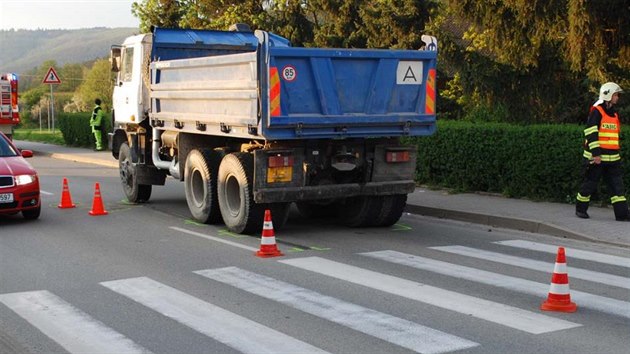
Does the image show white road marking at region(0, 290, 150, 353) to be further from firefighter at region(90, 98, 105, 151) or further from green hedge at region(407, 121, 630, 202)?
firefighter at region(90, 98, 105, 151)

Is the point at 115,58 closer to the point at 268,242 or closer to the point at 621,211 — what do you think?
the point at 268,242

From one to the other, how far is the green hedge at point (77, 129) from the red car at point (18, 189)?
1870cm

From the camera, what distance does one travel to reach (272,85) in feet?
33.6

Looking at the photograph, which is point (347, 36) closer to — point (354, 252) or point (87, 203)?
point (87, 203)

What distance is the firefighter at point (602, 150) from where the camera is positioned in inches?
472

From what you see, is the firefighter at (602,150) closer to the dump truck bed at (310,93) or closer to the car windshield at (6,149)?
the dump truck bed at (310,93)

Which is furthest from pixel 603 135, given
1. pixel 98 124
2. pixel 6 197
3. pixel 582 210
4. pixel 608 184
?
pixel 98 124

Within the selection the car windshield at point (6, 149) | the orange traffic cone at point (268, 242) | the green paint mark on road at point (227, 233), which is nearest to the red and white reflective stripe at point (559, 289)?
the orange traffic cone at point (268, 242)

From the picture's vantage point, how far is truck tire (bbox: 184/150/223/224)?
11.9 m

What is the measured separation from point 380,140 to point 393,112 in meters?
0.52

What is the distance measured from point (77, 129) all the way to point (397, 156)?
24269mm

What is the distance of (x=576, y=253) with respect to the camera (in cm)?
996

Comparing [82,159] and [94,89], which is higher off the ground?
[94,89]

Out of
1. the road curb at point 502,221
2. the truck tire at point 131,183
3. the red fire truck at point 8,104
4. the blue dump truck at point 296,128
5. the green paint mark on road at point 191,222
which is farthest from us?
the red fire truck at point 8,104
